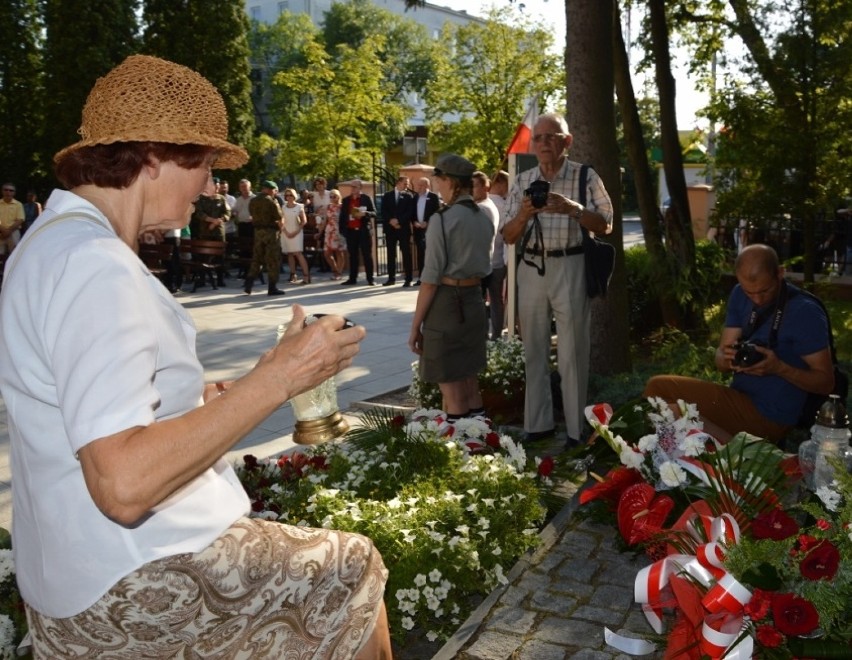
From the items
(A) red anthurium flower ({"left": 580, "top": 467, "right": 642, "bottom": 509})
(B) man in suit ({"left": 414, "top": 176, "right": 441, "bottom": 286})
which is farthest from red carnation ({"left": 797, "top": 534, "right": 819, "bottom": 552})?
(B) man in suit ({"left": 414, "top": 176, "right": 441, "bottom": 286})

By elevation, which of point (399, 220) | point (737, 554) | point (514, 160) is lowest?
point (737, 554)

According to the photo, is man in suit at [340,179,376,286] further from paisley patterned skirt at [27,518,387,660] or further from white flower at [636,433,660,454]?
paisley patterned skirt at [27,518,387,660]

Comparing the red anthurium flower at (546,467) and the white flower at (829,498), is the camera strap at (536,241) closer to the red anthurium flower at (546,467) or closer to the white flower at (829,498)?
the red anthurium flower at (546,467)

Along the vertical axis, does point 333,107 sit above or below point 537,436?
above

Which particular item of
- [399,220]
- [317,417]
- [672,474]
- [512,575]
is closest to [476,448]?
[512,575]

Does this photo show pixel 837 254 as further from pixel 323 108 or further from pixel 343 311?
pixel 323 108

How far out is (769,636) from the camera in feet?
7.79

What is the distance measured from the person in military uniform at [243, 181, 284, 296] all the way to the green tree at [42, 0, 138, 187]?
46.4ft

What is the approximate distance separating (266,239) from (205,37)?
1531cm

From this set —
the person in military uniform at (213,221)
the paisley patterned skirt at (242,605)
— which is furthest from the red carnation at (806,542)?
the person in military uniform at (213,221)

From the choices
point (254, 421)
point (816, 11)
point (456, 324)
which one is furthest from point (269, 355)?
point (816, 11)

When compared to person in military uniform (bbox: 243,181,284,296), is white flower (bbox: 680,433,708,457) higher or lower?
lower

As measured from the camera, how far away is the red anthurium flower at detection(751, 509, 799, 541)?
266 cm

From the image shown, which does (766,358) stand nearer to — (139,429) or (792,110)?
(139,429)
